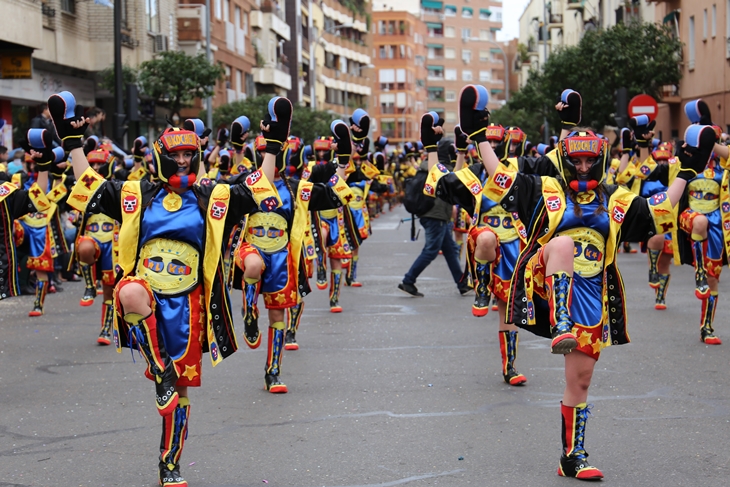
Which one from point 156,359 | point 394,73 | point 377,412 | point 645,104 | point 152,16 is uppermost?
point 394,73

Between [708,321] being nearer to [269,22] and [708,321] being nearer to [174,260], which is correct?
[174,260]

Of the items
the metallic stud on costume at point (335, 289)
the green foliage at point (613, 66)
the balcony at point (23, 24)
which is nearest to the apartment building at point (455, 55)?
the green foliage at point (613, 66)

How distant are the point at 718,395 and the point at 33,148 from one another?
515 cm

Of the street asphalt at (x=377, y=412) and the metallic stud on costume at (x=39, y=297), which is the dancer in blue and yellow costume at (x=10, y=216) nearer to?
the street asphalt at (x=377, y=412)

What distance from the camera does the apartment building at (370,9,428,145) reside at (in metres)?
118

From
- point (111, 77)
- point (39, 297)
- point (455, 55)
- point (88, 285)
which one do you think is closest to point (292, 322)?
point (88, 285)

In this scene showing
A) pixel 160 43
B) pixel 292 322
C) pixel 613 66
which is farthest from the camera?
pixel 613 66

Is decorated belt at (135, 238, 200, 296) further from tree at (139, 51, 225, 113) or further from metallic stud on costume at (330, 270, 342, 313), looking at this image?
tree at (139, 51, 225, 113)

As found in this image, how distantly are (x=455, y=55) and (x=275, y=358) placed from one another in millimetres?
131353

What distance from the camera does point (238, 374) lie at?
9.49m

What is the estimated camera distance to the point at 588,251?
20.5ft

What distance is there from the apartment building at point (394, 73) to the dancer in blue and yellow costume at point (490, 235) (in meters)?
107

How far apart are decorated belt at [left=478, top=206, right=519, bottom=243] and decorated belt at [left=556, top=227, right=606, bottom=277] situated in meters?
3.45

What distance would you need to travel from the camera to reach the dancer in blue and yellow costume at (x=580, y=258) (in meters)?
6.08
